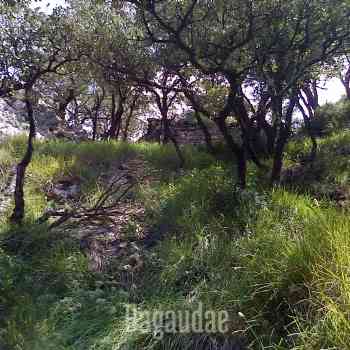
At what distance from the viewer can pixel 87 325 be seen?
3078mm

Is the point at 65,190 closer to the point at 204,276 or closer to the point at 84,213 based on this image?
the point at 84,213

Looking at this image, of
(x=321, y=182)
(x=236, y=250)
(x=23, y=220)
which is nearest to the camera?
(x=236, y=250)

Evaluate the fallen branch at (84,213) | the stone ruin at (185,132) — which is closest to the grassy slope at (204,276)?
the fallen branch at (84,213)

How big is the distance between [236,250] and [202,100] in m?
3.50

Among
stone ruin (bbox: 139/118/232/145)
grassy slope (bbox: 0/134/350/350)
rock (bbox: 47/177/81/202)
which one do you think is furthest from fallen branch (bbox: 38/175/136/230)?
stone ruin (bbox: 139/118/232/145)

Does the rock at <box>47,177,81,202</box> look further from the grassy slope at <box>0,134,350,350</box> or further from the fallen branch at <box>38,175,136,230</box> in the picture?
the fallen branch at <box>38,175,136,230</box>

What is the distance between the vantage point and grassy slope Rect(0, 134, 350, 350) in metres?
2.62

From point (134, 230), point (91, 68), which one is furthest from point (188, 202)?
point (91, 68)

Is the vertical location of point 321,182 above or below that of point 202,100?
below

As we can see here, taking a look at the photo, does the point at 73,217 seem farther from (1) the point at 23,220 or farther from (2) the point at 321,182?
(2) the point at 321,182

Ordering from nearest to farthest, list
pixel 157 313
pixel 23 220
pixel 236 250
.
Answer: pixel 157 313 < pixel 236 250 < pixel 23 220

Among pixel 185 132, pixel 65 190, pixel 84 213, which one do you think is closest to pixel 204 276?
pixel 84 213

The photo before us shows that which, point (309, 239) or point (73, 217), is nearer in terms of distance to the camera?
point (309, 239)

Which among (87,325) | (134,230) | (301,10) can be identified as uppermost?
(301,10)
